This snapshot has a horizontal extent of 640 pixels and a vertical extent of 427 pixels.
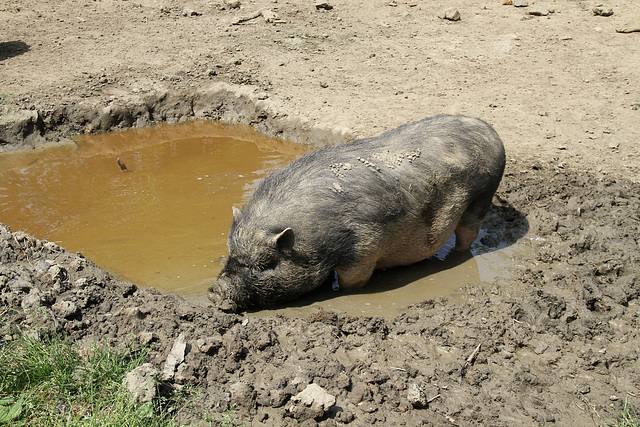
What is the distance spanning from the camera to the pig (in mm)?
5207

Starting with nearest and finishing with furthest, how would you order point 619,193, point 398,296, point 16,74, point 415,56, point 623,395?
point 623,395
point 398,296
point 619,193
point 16,74
point 415,56

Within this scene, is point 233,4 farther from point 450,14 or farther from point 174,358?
point 174,358

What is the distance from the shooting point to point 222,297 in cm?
528

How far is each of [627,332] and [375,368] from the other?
240 centimetres

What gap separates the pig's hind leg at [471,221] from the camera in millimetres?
6250

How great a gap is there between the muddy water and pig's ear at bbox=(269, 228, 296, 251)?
2.28 feet

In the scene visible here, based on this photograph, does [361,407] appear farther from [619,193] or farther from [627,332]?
[619,193]

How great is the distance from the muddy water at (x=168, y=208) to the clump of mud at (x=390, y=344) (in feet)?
1.67

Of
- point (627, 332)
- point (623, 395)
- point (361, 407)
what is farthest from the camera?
point (627, 332)

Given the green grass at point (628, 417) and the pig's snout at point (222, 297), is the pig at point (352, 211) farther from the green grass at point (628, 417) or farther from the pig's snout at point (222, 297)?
the green grass at point (628, 417)

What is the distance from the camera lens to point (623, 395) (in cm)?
426

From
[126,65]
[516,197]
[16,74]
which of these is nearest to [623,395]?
[516,197]

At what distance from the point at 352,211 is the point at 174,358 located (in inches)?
83.5

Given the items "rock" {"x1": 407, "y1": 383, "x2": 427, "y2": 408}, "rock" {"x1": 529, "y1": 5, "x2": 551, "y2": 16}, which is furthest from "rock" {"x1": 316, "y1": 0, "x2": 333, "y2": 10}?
"rock" {"x1": 407, "y1": 383, "x2": 427, "y2": 408}
